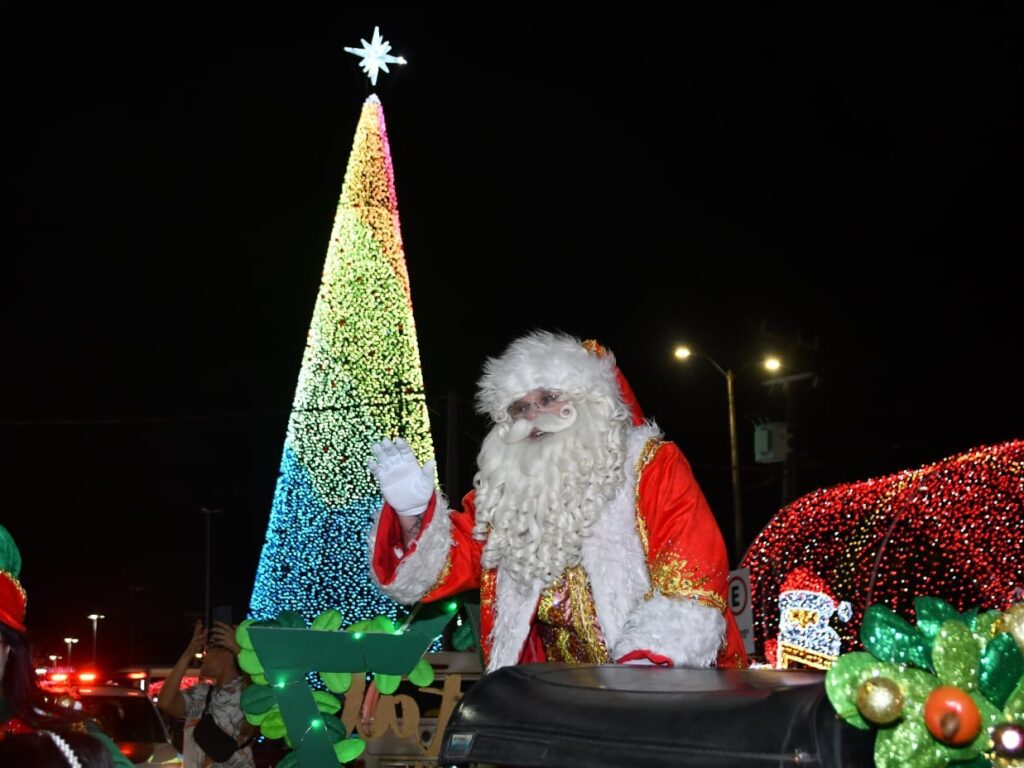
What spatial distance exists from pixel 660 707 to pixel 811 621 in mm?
10723

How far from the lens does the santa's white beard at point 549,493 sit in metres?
4.40

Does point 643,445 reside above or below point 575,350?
below

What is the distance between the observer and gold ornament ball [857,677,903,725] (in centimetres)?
170

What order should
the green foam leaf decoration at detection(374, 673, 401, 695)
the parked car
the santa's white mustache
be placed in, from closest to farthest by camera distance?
the green foam leaf decoration at detection(374, 673, 401, 695) < the santa's white mustache < the parked car

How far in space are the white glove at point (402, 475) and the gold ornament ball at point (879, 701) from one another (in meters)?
2.79

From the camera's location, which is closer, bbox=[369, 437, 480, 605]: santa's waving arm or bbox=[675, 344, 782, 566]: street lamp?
bbox=[369, 437, 480, 605]: santa's waving arm

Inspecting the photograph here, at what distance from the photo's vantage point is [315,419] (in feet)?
59.2

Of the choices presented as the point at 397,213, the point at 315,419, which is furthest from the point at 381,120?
the point at 315,419

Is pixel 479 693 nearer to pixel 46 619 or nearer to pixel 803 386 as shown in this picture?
pixel 803 386

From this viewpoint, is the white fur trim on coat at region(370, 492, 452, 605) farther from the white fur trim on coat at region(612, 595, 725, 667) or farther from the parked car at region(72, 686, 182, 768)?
the parked car at region(72, 686, 182, 768)

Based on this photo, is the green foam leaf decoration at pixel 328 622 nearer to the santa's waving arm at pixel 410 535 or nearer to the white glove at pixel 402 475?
the santa's waving arm at pixel 410 535

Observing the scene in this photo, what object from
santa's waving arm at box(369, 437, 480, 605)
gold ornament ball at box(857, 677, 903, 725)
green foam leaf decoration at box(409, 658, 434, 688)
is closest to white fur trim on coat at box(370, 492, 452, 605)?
santa's waving arm at box(369, 437, 480, 605)

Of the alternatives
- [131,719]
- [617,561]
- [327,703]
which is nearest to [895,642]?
[617,561]

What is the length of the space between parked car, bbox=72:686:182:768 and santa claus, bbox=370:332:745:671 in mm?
5783
